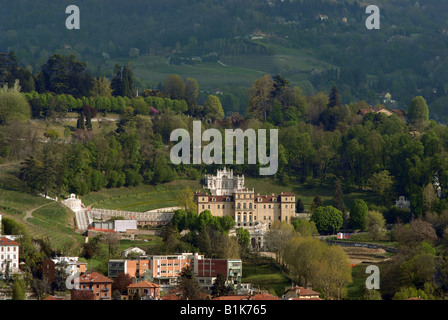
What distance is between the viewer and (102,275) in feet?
295

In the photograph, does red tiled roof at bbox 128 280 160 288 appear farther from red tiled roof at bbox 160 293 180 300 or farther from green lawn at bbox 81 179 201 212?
green lawn at bbox 81 179 201 212

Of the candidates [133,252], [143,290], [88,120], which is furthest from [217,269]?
[88,120]

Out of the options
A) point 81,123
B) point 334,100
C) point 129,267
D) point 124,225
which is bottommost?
point 129,267

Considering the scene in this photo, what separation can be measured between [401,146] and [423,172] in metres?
8.49

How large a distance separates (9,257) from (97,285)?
23.8 feet

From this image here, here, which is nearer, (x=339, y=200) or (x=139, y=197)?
(x=339, y=200)

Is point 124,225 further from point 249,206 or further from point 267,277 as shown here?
point 267,277

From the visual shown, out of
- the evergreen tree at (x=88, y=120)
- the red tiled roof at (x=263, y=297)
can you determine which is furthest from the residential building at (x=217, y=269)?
the evergreen tree at (x=88, y=120)

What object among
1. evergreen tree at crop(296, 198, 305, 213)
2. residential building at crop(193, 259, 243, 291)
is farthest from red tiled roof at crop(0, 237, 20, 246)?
evergreen tree at crop(296, 198, 305, 213)

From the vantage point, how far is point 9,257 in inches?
3561

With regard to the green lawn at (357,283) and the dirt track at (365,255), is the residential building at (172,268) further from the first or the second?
the dirt track at (365,255)
